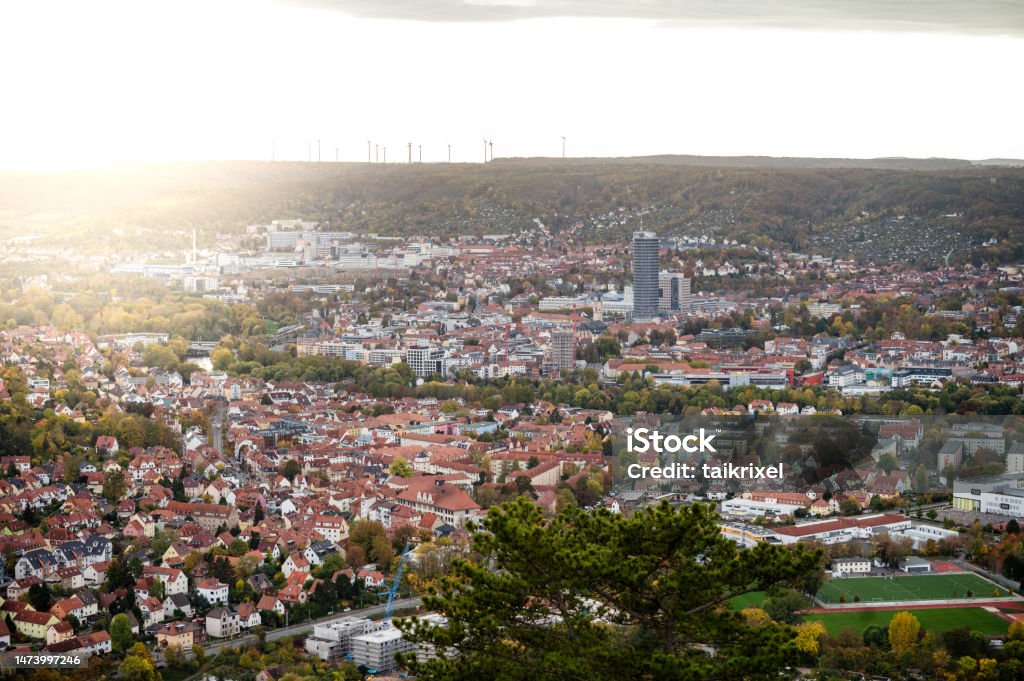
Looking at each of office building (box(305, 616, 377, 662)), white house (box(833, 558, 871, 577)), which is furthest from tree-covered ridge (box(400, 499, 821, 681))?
white house (box(833, 558, 871, 577))

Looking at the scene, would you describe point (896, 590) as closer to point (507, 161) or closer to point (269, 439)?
point (269, 439)

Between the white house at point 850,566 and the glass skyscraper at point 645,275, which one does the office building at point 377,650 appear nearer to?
the white house at point 850,566

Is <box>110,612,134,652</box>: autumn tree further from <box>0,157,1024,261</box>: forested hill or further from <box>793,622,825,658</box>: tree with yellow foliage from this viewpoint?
<box>0,157,1024,261</box>: forested hill

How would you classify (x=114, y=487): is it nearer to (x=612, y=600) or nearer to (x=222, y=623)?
(x=222, y=623)

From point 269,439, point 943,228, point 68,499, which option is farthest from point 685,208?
point 68,499

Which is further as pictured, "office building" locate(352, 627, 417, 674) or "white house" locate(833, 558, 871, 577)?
"white house" locate(833, 558, 871, 577)

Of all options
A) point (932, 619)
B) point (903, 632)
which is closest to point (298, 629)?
point (903, 632)
